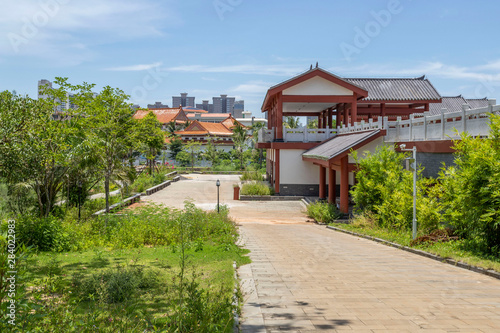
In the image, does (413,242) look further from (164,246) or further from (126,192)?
(126,192)

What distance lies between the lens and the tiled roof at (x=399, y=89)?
1296 inches

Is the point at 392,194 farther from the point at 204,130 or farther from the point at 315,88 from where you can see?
the point at 204,130

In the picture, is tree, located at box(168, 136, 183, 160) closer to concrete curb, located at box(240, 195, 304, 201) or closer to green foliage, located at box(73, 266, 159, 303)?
concrete curb, located at box(240, 195, 304, 201)

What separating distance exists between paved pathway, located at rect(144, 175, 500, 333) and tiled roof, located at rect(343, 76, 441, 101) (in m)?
21.8

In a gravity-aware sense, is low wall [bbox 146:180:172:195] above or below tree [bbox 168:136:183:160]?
below

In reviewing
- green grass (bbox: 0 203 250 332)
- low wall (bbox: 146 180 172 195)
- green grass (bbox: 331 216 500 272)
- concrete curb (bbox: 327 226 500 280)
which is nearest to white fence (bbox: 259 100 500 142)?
green grass (bbox: 331 216 500 272)

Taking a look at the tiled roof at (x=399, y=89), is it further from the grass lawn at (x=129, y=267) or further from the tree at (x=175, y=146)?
the tree at (x=175, y=146)

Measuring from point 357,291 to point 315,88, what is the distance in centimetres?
2261

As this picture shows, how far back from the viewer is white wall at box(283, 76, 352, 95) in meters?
29.0

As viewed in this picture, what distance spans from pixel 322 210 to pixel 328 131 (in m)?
10.3

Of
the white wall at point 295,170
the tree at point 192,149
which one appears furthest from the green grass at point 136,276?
the tree at point 192,149

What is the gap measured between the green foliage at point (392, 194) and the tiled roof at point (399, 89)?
1606 centimetres

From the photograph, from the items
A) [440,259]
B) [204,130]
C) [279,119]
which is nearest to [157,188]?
[279,119]

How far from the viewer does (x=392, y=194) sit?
15828mm
